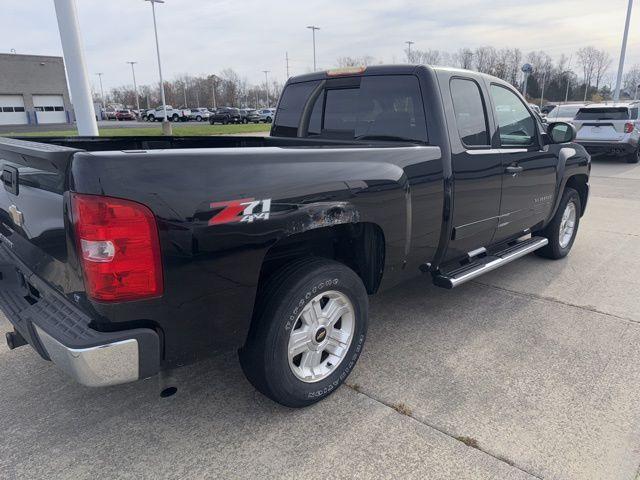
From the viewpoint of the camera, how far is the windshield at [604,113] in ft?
47.1

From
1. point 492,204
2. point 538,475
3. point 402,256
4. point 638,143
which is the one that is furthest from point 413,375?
point 638,143

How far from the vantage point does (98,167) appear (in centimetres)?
191

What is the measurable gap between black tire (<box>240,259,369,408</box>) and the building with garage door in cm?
5500

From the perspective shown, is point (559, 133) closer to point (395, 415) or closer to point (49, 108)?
point (395, 415)

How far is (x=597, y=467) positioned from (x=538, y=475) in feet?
1.03

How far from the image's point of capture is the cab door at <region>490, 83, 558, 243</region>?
415cm

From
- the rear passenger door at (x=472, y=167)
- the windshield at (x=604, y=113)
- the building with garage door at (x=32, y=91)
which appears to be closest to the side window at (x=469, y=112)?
the rear passenger door at (x=472, y=167)

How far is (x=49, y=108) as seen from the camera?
5022 centimetres

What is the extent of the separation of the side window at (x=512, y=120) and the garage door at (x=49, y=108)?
54840 mm

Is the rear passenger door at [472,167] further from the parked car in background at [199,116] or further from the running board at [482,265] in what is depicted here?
the parked car in background at [199,116]

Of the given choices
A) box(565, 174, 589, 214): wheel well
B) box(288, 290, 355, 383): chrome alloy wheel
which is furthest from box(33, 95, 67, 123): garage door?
box(288, 290, 355, 383): chrome alloy wheel

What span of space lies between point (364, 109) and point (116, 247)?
245 cm

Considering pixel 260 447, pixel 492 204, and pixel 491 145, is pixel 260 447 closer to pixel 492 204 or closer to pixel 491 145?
pixel 492 204

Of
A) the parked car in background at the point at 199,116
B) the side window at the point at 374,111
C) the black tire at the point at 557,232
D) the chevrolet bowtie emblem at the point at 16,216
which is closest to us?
the chevrolet bowtie emblem at the point at 16,216
